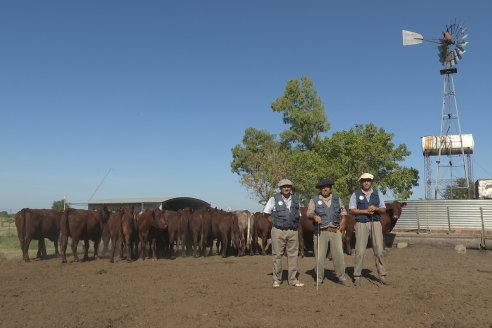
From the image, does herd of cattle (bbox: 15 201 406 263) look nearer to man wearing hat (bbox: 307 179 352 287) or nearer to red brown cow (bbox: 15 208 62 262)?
red brown cow (bbox: 15 208 62 262)

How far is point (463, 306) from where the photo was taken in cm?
696

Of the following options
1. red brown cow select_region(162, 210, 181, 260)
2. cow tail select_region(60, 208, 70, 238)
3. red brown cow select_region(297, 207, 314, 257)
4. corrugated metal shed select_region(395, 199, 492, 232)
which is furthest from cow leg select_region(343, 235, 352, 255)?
cow tail select_region(60, 208, 70, 238)

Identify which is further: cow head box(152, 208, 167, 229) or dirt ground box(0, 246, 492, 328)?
cow head box(152, 208, 167, 229)

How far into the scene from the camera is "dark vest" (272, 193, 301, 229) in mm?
8688

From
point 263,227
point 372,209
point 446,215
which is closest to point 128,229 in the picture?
point 263,227

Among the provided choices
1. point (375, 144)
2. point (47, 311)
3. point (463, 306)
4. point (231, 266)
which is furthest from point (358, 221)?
point (375, 144)

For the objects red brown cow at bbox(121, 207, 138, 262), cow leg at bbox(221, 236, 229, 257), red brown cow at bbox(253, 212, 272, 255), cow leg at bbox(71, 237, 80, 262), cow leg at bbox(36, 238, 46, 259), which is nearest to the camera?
cow leg at bbox(71, 237, 80, 262)

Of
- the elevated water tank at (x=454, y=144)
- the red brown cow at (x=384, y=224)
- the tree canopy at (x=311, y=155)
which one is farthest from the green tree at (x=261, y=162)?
the red brown cow at (x=384, y=224)

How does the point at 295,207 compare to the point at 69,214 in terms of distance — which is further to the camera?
the point at 69,214

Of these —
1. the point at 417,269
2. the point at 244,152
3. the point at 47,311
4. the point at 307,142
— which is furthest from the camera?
the point at 244,152

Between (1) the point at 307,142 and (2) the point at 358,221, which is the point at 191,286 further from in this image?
(1) the point at 307,142

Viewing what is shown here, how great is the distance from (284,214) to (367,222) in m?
1.73

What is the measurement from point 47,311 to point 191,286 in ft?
9.36

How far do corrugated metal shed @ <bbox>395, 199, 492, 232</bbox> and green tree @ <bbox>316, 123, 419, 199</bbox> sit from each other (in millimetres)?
9453
